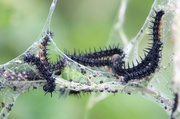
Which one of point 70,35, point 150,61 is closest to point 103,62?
point 150,61

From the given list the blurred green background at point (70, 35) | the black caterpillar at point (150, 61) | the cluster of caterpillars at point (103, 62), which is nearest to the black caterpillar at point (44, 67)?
the cluster of caterpillars at point (103, 62)

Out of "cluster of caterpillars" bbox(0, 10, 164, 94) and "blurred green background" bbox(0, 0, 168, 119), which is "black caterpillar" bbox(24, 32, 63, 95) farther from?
"blurred green background" bbox(0, 0, 168, 119)

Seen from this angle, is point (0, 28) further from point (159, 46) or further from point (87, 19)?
point (159, 46)

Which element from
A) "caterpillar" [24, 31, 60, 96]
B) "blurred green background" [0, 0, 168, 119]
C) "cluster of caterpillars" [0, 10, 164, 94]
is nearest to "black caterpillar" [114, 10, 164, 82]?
"cluster of caterpillars" [0, 10, 164, 94]

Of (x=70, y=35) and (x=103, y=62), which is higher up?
(x=70, y=35)

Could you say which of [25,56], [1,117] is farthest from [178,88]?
[1,117]

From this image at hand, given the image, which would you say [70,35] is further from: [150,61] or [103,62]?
[150,61]
